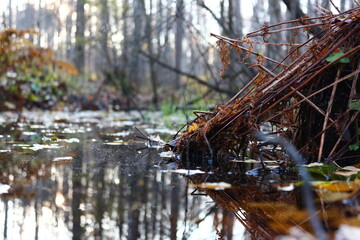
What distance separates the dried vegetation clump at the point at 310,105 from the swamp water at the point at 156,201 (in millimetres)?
206

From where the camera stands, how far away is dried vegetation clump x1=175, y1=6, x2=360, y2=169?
2.10m

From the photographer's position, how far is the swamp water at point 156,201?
3.69 ft

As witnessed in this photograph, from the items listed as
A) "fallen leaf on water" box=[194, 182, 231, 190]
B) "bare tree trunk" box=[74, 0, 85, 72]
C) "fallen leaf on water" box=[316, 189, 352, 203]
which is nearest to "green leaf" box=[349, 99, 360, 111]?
"fallen leaf on water" box=[316, 189, 352, 203]

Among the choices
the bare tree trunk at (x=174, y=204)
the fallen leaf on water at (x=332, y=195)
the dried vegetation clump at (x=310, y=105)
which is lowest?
the bare tree trunk at (x=174, y=204)

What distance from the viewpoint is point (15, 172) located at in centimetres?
198

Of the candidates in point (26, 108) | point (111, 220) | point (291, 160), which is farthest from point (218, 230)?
point (26, 108)

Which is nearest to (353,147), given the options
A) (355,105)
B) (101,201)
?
(355,105)

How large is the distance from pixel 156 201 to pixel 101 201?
Answer: 21 centimetres

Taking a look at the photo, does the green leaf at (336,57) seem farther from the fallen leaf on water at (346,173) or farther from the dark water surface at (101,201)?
the dark water surface at (101,201)

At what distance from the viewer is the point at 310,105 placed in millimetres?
2277

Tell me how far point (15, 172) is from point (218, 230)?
4.10 feet

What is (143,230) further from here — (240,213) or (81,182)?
(81,182)

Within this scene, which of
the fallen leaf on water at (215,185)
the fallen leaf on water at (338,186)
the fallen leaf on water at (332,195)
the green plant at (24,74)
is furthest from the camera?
the green plant at (24,74)

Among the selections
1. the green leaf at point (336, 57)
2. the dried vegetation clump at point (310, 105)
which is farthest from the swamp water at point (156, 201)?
the green leaf at point (336, 57)
